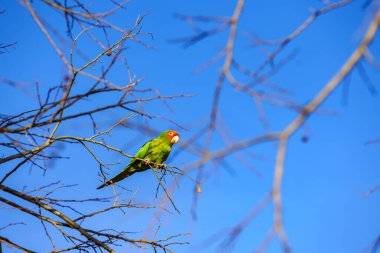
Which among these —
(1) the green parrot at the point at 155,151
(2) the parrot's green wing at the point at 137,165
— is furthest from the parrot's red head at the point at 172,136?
(2) the parrot's green wing at the point at 137,165

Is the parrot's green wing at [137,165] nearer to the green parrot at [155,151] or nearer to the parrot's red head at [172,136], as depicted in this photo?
the green parrot at [155,151]

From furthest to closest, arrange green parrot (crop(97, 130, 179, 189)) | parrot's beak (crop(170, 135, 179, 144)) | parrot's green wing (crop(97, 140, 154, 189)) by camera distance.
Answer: parrot's beak (crop(170, 135, 179, 144))
green parrot (crop(97, 130, 179, 189))
parrot's green wing (crop(97, 140, 154, 189))

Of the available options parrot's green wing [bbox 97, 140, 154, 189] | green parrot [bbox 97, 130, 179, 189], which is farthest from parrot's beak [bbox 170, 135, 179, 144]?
parrot's green wing [bbox 97, 140, 154, 189]

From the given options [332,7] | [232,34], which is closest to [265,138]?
[232,34]

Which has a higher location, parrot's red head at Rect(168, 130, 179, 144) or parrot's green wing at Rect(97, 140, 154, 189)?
parrot's red head at Rect(168, 130, 179, 144)

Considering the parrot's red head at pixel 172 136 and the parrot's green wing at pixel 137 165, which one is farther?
the parrot's red head at pixel 172 136

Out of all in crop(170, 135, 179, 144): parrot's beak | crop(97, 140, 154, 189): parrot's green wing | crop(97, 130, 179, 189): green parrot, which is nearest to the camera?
crop(97, 140, 154, 189): parrot's green wing

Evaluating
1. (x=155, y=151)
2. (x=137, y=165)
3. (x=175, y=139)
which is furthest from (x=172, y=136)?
(x=137, y=165)

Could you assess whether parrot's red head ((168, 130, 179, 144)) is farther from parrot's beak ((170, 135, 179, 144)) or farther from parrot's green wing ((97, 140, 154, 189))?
parrot's green wing ((97, 140, 154, 189))

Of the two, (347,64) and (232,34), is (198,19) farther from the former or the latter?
(347,64)

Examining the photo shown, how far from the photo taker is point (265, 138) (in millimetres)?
1482

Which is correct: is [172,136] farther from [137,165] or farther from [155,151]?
[137,165]

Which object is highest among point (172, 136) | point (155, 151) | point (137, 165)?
point (172, 136)

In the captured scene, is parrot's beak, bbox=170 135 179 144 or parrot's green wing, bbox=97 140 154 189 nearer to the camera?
parrot's green wing, bbox=97 140 154 189
